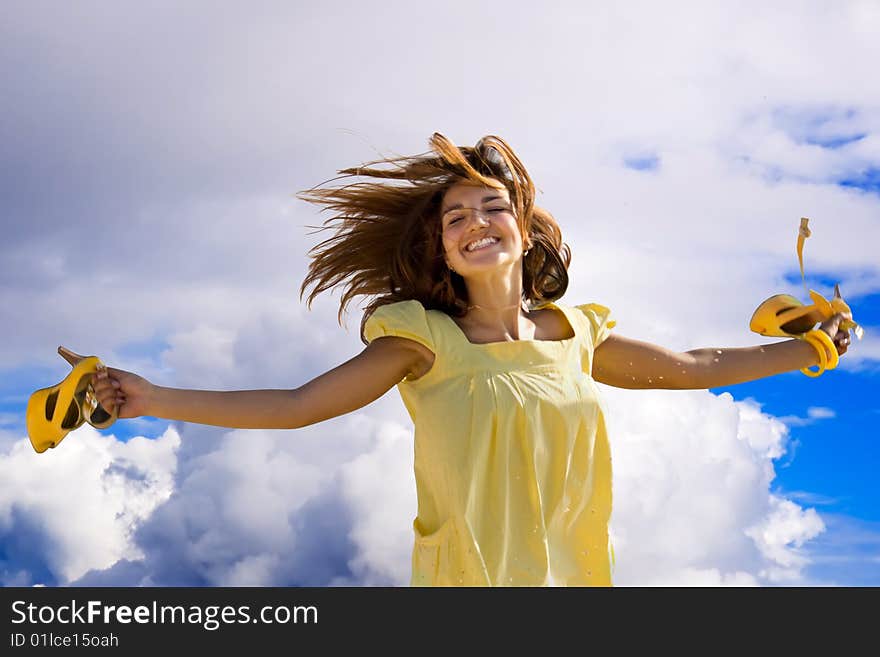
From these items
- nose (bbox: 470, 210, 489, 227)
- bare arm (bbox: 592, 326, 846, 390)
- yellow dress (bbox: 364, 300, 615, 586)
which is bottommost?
yellow dress (bbox: 364, 300, 615, 586)

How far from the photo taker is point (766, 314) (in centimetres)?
530

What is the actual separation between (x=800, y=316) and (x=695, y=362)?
572 millimetres

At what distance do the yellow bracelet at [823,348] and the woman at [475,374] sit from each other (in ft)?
1.99

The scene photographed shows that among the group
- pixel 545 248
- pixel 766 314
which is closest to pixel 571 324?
pixel 545 248

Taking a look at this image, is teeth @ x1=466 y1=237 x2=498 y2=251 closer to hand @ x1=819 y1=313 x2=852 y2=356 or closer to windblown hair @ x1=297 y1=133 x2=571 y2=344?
windblown hair @ x1=297 y1=133 x2=571 y2=344

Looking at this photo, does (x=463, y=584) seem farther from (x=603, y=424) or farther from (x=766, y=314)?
(x=766, y=314)

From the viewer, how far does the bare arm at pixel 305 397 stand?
4191mm

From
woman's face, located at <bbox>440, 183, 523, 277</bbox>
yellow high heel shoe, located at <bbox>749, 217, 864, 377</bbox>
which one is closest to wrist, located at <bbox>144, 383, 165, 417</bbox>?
woman's face, located at <bbox>440, 183, 523, 277</bbox>

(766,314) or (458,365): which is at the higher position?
(766,314)

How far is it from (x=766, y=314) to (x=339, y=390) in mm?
2012

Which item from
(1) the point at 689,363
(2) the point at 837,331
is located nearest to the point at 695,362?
(1) the point at 689,363

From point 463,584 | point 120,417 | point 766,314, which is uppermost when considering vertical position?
point 766,314

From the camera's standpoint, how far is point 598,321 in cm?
488

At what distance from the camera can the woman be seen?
4.33m
